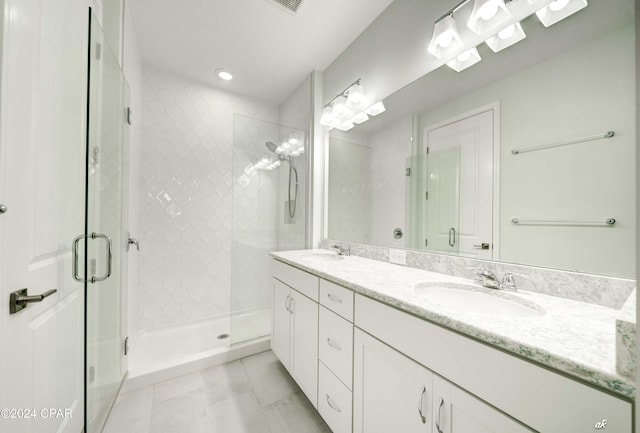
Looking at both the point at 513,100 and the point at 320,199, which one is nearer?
the point at 513,100

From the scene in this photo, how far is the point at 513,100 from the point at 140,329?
10.4 ft

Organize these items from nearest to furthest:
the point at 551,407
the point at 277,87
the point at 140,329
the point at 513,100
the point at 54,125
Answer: the point at 551,407, the point at 54,125, the point at 513,100, the point at 140,329, the point at 277,87

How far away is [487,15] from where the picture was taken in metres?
1.09

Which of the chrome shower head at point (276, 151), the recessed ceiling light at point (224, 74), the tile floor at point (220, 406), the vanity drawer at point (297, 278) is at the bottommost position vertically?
the tile floor at point (220, 406)

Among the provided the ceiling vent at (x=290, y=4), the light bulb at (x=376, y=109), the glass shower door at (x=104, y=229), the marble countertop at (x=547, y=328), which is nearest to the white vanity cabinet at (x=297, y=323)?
the marble countertop at (x=547, y=328)

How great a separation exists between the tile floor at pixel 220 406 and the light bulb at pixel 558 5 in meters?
2.20

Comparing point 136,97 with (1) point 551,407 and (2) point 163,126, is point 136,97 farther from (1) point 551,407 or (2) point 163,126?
(1) point 551,407

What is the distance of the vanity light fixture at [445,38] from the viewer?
1.23 m

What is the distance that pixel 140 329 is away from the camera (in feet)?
7.25

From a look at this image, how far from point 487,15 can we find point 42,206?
1.98m

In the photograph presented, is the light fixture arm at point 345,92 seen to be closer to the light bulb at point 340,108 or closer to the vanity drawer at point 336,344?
the light bulb at point 340,108

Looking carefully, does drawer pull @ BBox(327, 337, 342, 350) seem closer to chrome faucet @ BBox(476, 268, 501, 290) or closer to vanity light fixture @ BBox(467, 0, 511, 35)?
chrome faucet @ BBox(476, 268, 501, 290)

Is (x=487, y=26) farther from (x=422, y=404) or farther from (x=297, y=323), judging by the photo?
(x=297, y=323)

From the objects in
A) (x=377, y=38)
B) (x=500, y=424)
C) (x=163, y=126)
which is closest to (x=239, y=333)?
(x=500, y=424)
